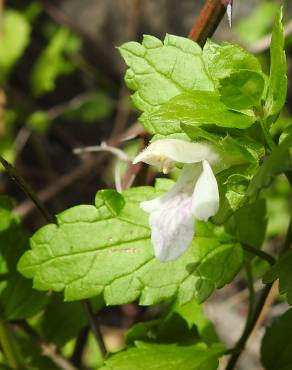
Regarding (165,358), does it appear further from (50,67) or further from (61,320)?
(50,67)

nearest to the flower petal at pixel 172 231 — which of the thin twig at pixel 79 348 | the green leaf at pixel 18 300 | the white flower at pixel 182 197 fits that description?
the white flower at pixel 182 197

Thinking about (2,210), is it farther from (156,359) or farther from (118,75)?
(118,75)

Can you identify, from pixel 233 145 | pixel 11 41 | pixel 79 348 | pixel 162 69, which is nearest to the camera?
pixel 233 145

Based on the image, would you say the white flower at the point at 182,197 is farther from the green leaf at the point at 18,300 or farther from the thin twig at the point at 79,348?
the thin twig at the point at 79,348

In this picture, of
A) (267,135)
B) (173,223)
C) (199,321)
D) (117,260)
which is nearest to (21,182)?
(117,260)

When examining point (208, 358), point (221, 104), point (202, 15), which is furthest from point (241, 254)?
point (202, 15)

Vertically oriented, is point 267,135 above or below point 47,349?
above
